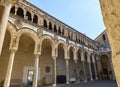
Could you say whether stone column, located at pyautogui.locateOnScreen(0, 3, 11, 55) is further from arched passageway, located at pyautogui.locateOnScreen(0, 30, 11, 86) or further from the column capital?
arched passageway, located at pyautogui.locateOnScreen(0, 30, 11, 86)

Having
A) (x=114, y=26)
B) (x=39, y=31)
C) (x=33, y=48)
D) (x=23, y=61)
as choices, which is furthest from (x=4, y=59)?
(x=114, y=26)

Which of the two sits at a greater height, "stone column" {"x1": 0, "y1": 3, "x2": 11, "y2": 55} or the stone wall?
"stone column" {"x1": 0, "y1": 3, "x2": 11, "y2": 55}

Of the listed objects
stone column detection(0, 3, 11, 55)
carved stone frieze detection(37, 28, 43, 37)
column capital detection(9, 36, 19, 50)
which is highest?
carved stone frieze detection(37, 28, 43, 37)

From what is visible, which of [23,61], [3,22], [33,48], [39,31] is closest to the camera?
[3,22]

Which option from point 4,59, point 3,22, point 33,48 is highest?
point 33,48

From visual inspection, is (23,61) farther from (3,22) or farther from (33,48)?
(3,22)

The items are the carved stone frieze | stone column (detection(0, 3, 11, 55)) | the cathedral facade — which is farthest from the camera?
the carved stone frieze

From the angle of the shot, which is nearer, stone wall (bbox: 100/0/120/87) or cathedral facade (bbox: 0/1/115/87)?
stone wall (bbox: 100/0/120/87)

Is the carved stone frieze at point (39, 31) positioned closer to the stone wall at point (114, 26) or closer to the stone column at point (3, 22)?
the stone column at point (3, 22)

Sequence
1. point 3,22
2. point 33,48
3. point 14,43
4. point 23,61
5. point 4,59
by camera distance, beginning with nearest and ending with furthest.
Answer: point 3,22 < point 14,43 < point 4,59 < point 23,61 < point 33,48

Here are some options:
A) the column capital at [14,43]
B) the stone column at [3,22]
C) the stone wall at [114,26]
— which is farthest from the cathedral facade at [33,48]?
the stone wall at [114,26]

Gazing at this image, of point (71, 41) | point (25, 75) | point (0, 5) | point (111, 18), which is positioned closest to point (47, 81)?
point (25, 75)

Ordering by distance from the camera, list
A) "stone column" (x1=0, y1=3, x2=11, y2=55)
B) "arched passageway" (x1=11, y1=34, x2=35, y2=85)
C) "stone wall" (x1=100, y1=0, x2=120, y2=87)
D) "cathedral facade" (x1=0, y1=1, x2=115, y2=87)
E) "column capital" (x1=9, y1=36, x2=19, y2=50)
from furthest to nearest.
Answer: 1. "arched passageway" (x1=11, y1=34, x2=35, y2=85)
2. "cathedral facade" (x1=0, y1=1, x2=115, y2=87)
3. "column capital" (x1=9, y1=36, x2=19, y2=50)
4. "stone column" (x1=0, y1=3, x2=11, y2=55)
5. "stone wall" (x1=100, y1=0, x2=120, y2=87)

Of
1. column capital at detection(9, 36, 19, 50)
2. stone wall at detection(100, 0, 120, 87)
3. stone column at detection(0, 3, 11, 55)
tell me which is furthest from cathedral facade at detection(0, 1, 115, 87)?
stone wall at detection(100, 0, 120, 87)
